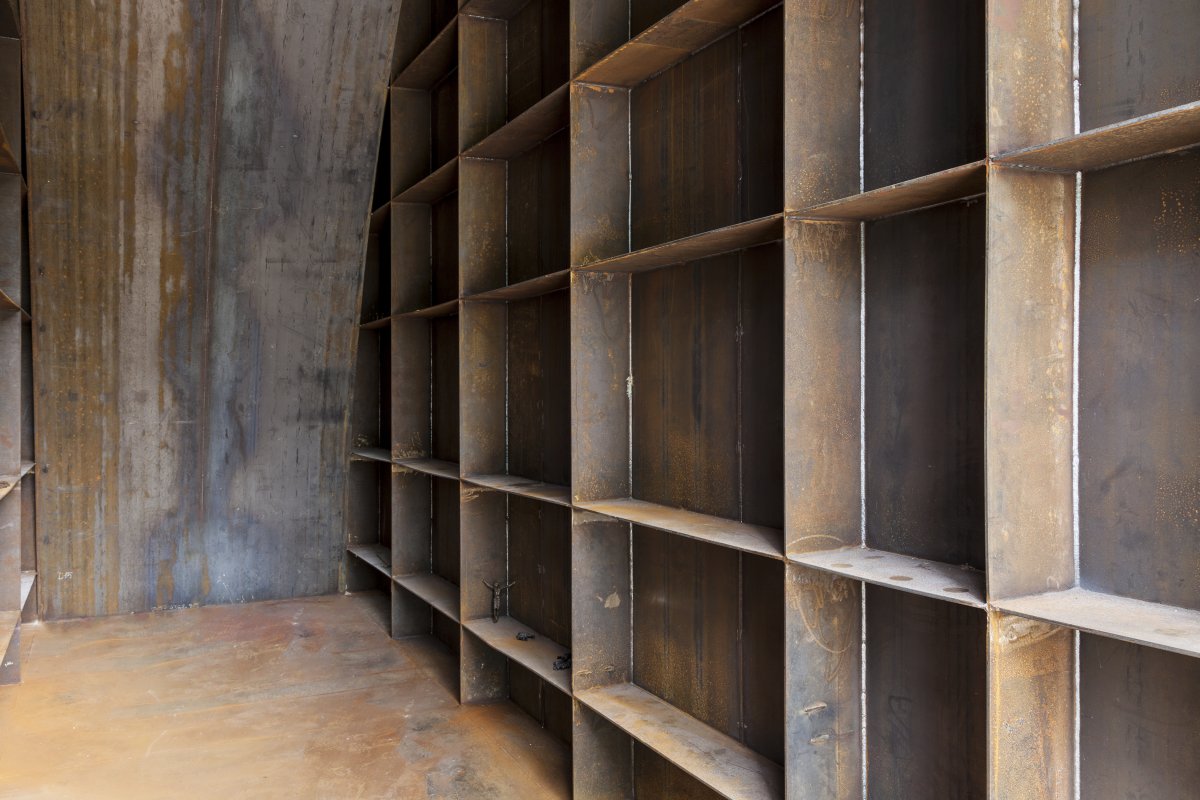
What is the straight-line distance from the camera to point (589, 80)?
3346 millimetres

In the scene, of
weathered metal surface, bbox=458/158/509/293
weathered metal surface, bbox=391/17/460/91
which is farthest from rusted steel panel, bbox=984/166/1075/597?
weathered metal surface, bbox=391/17/460/91

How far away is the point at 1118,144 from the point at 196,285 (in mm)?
5336

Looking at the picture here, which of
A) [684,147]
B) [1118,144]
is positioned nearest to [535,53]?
[684,147]

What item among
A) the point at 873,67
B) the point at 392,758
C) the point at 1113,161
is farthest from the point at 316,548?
the point at 1113,161

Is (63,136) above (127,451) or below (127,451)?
above

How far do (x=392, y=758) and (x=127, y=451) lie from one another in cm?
332

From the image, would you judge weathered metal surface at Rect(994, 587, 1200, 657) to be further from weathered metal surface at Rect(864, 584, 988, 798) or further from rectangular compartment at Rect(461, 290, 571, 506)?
rectangular compartment at Rect(461, 290, 571, 506)

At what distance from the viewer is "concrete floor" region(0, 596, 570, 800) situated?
364 centimetres

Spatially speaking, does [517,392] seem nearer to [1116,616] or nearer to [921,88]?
[921,88]

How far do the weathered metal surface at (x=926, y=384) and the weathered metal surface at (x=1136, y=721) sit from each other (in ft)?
1.16

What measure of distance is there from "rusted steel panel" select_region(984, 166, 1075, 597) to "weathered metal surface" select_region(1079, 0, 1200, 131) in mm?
175

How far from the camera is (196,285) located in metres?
5.65

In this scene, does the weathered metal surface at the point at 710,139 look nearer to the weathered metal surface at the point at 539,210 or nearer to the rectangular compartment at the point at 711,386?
the rectangular compartment at the point at 711,386

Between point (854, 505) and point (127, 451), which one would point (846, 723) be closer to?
point (854, 505)
